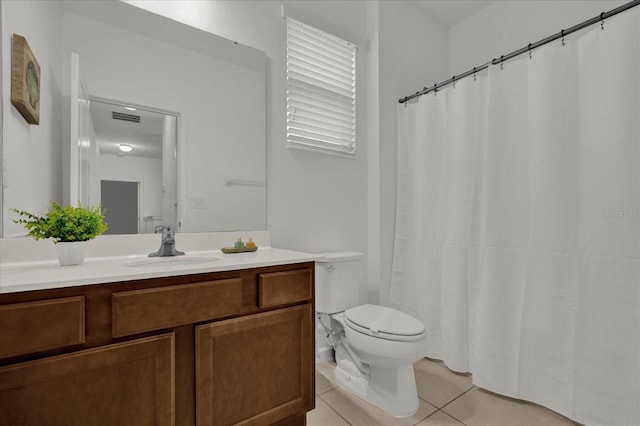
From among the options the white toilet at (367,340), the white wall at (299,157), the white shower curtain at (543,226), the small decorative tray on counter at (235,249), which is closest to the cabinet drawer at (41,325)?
the small decorative tray on counter at (235,249)

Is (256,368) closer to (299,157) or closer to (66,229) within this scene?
Result: (66,229)

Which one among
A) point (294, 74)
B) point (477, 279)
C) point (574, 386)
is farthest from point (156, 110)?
point (574, 386)

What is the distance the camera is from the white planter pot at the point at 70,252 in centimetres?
113

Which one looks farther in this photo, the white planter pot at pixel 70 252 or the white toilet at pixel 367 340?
the white toilet at pixel 367 340

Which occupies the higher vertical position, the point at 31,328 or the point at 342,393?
the point at 31,328

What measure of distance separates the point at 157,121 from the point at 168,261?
726 millimetres

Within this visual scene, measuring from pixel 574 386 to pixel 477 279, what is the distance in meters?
0.66

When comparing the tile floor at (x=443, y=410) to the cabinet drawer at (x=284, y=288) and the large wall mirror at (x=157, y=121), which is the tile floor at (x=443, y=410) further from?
the large wall mirror at (x=157, y=121)

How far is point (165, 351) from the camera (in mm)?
1037

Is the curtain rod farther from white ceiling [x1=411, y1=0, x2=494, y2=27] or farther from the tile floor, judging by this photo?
the tile floor

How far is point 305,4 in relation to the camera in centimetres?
207

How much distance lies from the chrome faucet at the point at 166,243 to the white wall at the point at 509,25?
2.70 metres

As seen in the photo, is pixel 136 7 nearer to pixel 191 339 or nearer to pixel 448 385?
pixel 191 339

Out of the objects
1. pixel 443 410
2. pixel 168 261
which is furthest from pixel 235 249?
pixel 443 410
